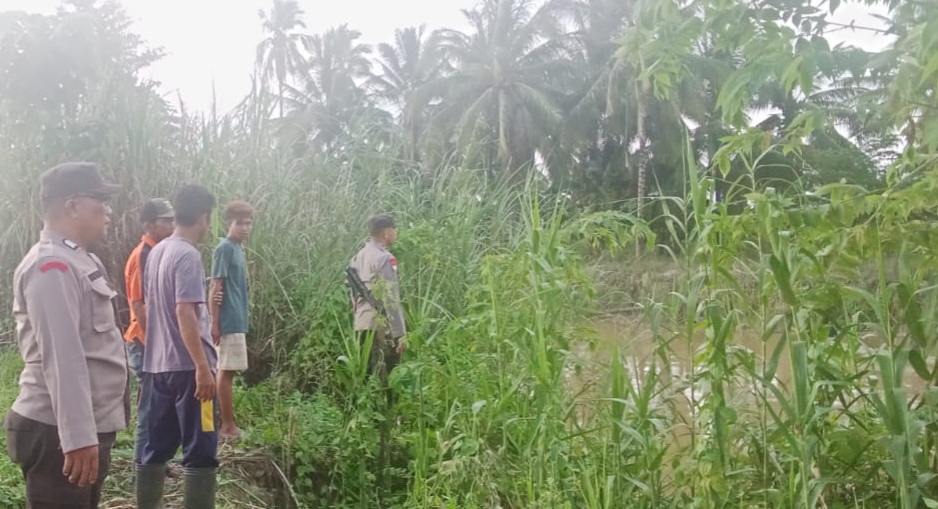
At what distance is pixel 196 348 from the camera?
3188 mm

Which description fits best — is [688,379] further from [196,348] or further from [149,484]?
[149,484]

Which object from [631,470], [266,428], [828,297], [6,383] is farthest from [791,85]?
[6,383]

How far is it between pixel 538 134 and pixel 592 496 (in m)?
28.9

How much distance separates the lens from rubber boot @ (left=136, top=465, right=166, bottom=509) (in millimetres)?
3287

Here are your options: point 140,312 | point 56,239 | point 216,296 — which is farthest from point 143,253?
point 56,239

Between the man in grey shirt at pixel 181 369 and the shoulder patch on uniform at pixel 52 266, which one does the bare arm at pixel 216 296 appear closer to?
the man in grey shirt at pixel 181 369

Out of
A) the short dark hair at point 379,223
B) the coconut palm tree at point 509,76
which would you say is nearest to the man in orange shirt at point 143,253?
the short dark hair at point 379,223

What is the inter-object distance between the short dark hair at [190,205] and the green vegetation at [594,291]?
116 centimetres

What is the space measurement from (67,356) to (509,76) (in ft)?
103

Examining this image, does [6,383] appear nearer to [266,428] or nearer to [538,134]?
[266,428]

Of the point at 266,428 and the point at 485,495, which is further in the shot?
the point at 266,428

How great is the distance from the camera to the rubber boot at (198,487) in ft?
10.7

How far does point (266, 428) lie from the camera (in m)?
4.60

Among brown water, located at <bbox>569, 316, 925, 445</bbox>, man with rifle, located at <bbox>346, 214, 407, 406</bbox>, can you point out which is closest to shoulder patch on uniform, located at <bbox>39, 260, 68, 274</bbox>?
brown water, located at <bbox>569, 316, 925, 445</bbox>
